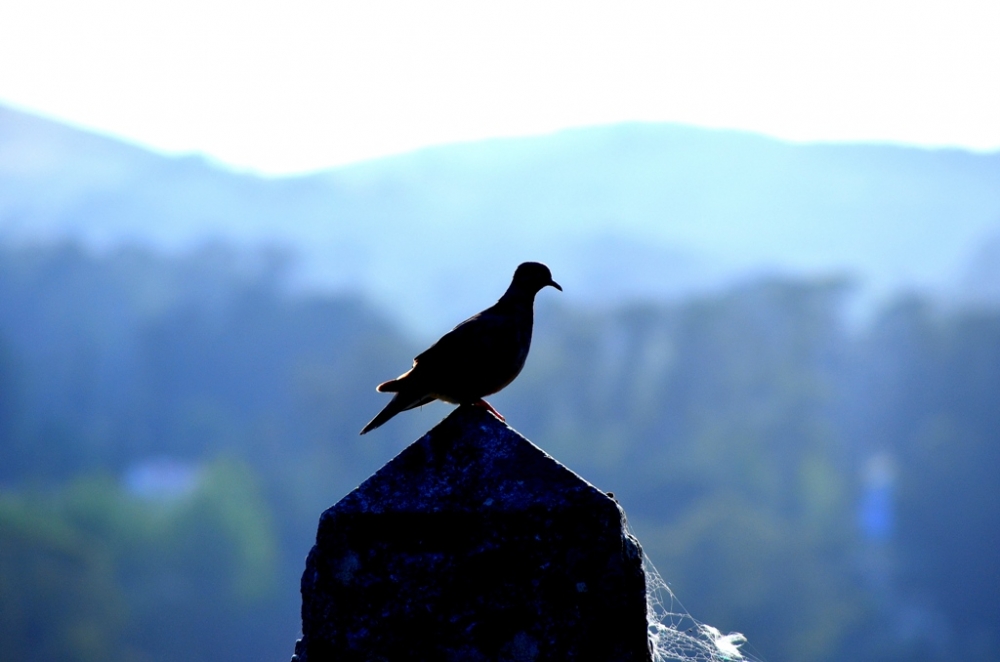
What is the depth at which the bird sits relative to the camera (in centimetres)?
423

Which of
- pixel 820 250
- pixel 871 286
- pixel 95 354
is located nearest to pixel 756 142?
pixel 820 250

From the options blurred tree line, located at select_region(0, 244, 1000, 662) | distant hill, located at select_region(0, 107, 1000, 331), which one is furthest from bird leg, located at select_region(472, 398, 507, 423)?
distant hill, located at select_region(0, 107, 1000, 331)

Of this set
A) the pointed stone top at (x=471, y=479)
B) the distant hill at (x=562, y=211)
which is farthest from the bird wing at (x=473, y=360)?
the distant hill at (x=562, y=211)

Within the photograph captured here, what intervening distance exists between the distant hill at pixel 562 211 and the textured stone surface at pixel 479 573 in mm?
102355

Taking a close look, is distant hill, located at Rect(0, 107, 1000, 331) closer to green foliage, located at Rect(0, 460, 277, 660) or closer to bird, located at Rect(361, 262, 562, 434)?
green foliage, located at Rect(0, 460, 277, 660)

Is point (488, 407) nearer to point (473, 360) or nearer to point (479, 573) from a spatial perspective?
point (473, 360)

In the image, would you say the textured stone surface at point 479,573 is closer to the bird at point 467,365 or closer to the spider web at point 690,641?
the bird at point 467,365

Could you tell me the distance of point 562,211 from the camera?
517ft

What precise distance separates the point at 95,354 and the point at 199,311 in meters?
11.4

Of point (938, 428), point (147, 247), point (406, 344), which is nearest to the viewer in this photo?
point (938, 428)

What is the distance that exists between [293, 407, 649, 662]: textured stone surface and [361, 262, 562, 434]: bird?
1.80 feet

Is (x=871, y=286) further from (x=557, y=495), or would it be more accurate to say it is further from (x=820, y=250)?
(x=557, y=495)

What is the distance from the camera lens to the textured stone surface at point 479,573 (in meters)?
3.59

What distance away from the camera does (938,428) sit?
74.7m
